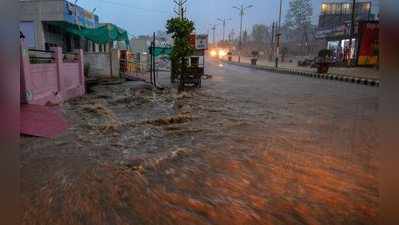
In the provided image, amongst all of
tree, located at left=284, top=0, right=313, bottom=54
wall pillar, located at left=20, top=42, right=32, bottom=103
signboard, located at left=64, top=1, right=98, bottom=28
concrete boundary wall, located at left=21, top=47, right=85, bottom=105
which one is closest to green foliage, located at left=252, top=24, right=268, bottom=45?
tree, located at left=284, top=0, right=313, bottom=54

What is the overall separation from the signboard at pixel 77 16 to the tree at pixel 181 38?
A: 764 centimetres

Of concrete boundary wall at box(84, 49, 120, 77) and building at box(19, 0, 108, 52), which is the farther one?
concrete boundary wall at box(84, 49, 120, 77)

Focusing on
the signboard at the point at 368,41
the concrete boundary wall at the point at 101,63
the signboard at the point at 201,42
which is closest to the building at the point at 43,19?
the concrete boundary wall at the point at 101,63

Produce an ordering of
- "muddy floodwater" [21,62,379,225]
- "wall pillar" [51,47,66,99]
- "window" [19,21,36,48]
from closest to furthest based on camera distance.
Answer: "muddy floodwater" [21,62,379,225]
"wall pillar" [51,47,66,99]
"window" [19,21,36,48]

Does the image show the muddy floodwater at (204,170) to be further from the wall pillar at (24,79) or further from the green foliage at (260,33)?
the green foliage at (260,33)

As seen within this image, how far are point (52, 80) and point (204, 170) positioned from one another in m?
8.14

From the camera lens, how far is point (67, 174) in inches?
197

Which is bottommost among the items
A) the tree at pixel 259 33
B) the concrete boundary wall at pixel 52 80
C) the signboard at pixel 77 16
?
the concrete boundary wall at pixel 52 80

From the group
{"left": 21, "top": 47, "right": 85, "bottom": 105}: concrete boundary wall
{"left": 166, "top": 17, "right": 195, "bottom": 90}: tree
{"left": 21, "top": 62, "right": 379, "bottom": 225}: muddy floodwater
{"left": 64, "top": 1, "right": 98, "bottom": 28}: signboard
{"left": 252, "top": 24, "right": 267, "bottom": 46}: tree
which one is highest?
{"left": 252, "top": 24, "right": 267, "bottom": 46}: tree

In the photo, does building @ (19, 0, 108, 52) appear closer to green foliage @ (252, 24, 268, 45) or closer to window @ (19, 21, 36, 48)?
window @ (19, 21, 36, 48)

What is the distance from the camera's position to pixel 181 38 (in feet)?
55.4

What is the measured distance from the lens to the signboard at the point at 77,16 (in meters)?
20.0

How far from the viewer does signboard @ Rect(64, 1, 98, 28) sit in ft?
65.6

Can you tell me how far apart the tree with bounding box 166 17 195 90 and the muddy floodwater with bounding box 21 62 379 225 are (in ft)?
24.8
